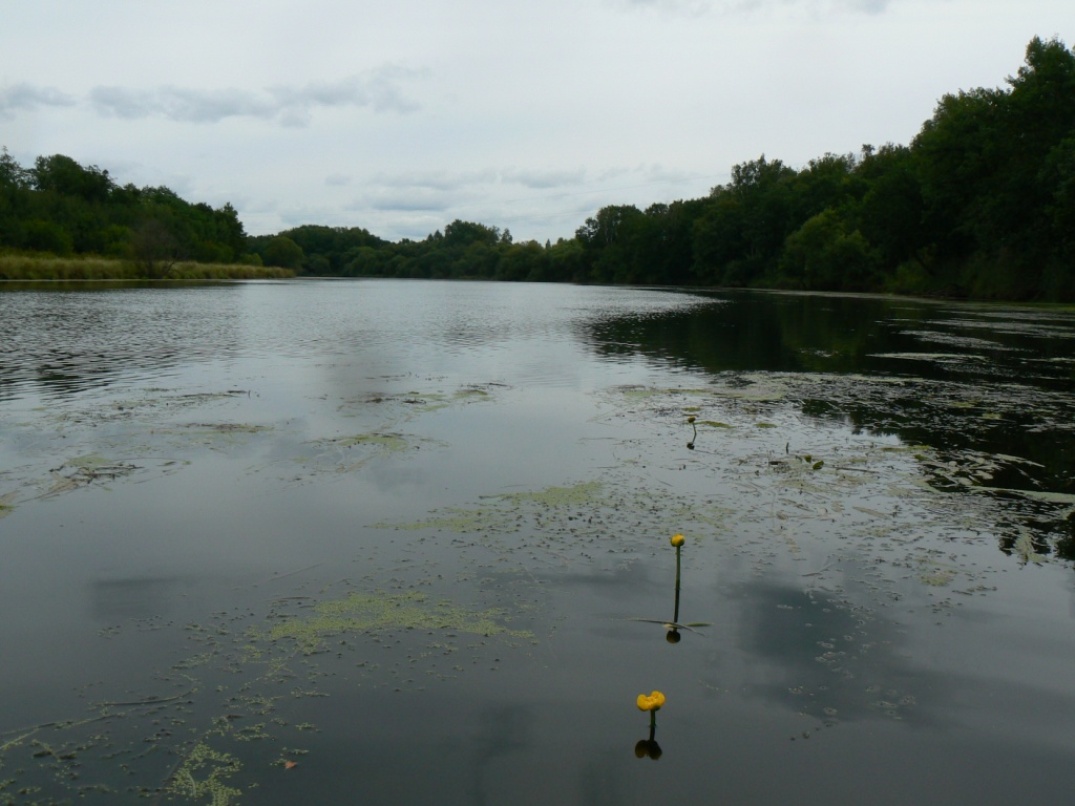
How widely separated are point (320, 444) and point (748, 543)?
5.64 meters

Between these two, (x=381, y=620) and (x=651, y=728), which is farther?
(x=381, y=620)

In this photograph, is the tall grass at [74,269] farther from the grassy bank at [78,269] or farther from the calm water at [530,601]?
the calm water at [530,601]

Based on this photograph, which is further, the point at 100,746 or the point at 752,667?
the point at 752,667

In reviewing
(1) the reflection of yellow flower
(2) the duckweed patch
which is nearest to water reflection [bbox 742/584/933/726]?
(1) the reflection of yellow flower

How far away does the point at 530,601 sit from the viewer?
5766 mm

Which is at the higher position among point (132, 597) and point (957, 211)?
point (957, 211)

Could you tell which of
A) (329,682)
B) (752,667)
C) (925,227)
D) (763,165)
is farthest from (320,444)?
(763,165)

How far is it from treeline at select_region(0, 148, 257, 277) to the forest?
25 centimetres

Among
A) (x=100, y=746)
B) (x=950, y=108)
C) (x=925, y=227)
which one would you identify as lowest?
(x=100, y=746)

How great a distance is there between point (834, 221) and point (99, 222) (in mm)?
86351

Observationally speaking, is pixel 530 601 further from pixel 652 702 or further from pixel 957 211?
pixel 957 211

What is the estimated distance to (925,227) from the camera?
59.8 metres

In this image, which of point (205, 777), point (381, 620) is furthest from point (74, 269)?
point (205, 777)

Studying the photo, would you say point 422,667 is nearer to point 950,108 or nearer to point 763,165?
point 950,108
